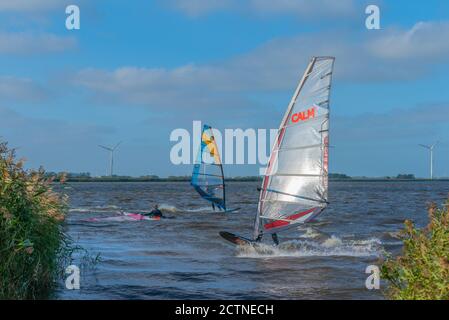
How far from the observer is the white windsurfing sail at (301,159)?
20.2 m

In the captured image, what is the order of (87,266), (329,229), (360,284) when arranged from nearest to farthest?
(360,284), (87,266), (329,229)

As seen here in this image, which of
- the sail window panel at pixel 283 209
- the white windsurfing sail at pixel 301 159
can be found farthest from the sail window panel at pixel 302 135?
the sail window panel at pixel 283 209

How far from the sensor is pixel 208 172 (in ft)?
140

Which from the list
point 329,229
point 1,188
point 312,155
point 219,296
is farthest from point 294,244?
point 1,188

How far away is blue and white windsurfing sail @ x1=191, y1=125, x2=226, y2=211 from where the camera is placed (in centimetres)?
4225

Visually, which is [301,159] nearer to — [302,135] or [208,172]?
[302,135]

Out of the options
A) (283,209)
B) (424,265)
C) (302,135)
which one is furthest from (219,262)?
(424,265)

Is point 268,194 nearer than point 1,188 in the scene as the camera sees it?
No

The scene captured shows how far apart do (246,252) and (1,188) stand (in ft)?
37.7

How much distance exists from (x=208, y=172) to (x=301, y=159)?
22.4 meters

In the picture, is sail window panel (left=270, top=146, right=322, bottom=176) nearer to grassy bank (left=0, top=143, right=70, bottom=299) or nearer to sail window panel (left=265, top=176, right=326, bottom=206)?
sail window panel (left=265, top=176, right=326, bottom=206)

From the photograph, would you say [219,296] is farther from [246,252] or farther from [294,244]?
[294,244]

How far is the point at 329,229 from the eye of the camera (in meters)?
32.3
